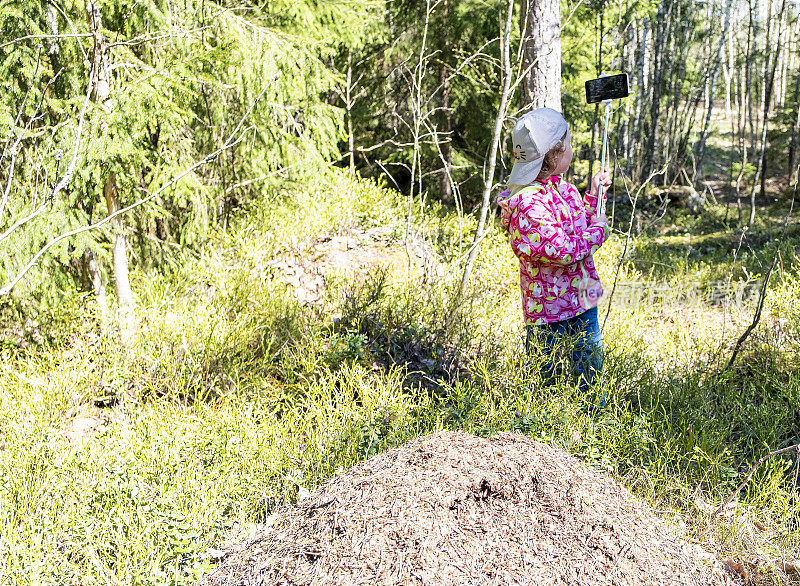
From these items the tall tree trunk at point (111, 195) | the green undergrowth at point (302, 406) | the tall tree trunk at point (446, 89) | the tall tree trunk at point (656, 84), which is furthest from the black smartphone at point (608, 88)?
the tall tree trunk at point (656, 84)

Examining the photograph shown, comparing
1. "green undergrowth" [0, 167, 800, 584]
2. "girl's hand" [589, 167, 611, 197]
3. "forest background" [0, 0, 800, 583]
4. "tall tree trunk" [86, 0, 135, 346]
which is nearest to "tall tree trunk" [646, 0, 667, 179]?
"forest background" [0, 0, 800, 583]

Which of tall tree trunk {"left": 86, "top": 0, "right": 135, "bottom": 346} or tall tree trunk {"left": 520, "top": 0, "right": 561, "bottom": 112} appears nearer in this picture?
tall tree trunk {"left": 86, "top": 0, "right": 135, "bottom": 346}

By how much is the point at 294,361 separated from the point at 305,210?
132 inches

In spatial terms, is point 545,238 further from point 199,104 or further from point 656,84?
point 656,84

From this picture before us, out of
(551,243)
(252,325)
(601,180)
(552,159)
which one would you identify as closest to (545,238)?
(551,243)

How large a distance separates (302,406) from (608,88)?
2.62m

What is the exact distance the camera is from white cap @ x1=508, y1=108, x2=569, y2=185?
9.97 ft

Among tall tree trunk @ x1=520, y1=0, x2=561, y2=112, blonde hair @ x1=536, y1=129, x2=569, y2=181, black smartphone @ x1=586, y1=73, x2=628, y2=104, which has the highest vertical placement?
tall tree trunk @ x1=520, y1=0, x2=561, y2=112

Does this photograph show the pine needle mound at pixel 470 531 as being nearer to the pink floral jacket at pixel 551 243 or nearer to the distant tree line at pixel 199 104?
the pink floral jacket at pixel 551 243

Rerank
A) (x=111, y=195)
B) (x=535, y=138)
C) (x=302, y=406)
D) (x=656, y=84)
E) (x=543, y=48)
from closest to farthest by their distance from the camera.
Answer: (x=535, y=138) < (x=302, y=406) < (x=111, y=195) < (x=543, y=48) < (x=656, y=84)

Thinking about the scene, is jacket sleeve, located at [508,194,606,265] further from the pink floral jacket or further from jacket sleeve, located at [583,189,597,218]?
jacket sleeve, located at [583,189,597,218]

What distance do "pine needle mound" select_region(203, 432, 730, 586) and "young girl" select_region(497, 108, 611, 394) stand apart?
101 cm

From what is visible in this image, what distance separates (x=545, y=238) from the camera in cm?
304

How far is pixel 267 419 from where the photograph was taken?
3.64 m
